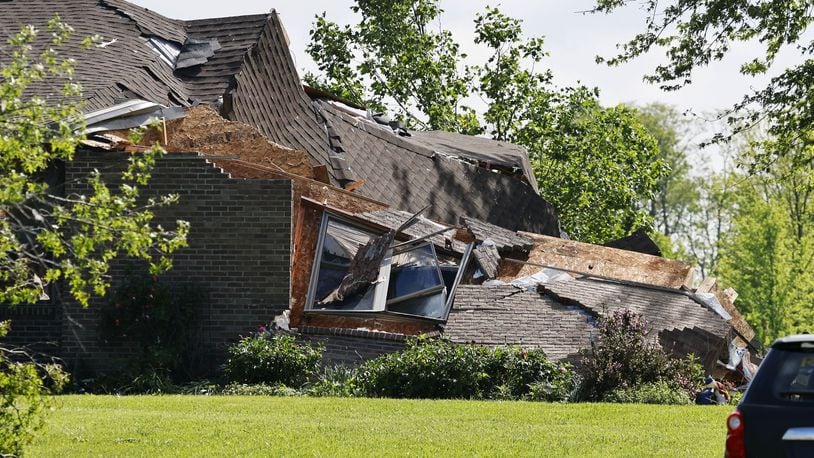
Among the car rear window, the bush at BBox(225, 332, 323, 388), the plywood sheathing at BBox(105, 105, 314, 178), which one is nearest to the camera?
the car rear window

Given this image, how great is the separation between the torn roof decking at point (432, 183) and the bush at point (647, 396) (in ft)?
23.7

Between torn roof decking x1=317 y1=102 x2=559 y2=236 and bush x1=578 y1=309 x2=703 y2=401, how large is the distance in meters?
→ 6.49

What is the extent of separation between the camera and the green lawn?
1039 cm

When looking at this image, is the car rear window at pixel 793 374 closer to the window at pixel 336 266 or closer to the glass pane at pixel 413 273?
the window at pixel 336 266

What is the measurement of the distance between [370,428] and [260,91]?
10949 millimetres

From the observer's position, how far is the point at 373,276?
1795 centimetres

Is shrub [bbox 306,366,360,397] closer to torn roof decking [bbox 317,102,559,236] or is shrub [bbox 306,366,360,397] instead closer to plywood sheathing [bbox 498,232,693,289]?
plywood sheathing [bbox 498,232,693,289]

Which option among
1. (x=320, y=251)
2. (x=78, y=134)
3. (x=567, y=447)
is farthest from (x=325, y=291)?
(x=78, y=134)

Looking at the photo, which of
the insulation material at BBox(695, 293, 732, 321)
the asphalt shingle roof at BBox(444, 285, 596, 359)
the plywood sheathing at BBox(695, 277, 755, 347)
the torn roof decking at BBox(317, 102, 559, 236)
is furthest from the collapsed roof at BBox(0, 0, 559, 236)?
the insulation material at BBox(695, 293, 732, 321)

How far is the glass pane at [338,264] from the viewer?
58.4ft

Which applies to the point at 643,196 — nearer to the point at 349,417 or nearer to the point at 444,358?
the point at 444,358

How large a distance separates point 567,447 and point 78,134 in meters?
4.70

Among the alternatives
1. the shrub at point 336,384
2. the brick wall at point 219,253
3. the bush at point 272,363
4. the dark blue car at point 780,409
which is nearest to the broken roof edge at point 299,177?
the brick wall at point 219,253

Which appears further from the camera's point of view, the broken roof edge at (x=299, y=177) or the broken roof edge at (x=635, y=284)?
the broken roof edge at (x=635, y=284)
